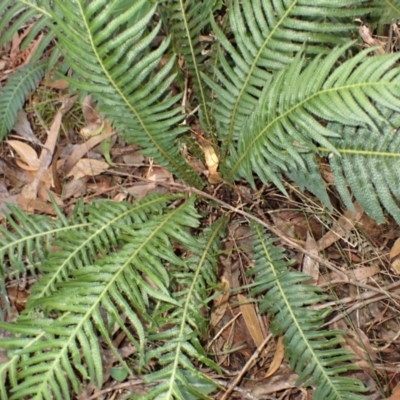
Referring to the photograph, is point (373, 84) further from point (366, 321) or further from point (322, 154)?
point (366, 321)

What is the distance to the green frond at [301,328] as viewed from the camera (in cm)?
148

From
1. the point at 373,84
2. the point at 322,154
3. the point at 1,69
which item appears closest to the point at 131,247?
the point at 322,154

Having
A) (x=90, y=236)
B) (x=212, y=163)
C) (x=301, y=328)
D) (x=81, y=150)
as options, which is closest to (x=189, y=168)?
(x=212, y=163)

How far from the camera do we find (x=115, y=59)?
1420 millimetres

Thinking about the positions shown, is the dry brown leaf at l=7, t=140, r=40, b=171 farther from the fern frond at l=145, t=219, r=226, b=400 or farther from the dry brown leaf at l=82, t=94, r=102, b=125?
the fern frond at l=145, t=219, r=226, b=400

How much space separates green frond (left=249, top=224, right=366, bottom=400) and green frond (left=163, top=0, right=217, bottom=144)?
0.55 metres

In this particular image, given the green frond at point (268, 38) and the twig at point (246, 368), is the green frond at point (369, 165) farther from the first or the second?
the twig at point (246, 368)

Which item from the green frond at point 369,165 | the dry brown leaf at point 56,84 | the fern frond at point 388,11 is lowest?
the dry brown leaf at point 56,84

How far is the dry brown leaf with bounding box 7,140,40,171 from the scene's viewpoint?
7.25 feet

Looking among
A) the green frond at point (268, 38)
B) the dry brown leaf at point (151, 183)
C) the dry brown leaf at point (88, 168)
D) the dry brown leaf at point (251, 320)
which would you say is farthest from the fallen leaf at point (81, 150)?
Answer: the dry brown leaf at point (251, 320)

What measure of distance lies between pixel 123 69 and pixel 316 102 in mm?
545

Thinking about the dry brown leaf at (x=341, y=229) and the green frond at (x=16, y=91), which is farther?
the green frond at (x=16, y=91)

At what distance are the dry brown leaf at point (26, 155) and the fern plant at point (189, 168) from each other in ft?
1.64

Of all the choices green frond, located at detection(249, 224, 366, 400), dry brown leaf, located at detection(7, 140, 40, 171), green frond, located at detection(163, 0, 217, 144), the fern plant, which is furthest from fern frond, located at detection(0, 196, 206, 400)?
dry brown leaf, located at detection(7, 140, 40, 171)
